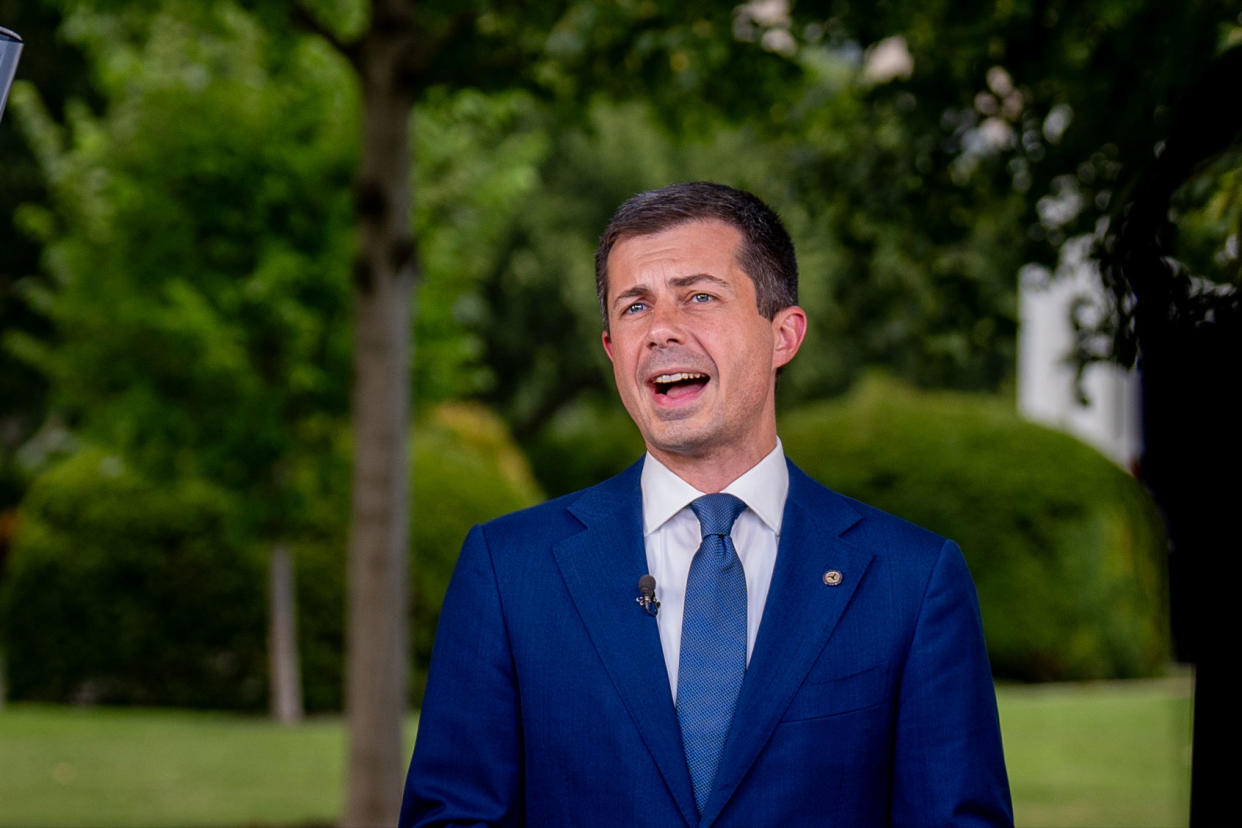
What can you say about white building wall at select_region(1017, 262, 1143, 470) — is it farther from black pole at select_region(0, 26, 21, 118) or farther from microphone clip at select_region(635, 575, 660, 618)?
black pole at select_region(0, 26, 21, 118)

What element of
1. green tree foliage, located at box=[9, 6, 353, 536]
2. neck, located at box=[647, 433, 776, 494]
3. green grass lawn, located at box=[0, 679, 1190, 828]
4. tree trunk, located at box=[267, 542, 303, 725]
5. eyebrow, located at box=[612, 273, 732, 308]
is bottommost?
green grass lawn, located at box=[0, 679, 1190, 828]

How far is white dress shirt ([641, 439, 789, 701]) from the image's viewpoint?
219 cm

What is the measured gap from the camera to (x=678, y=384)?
7.13 ft

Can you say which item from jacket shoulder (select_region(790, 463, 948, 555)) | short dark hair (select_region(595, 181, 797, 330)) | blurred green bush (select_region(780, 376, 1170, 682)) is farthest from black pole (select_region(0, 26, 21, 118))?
blurred green bush (select_region(780, 376, 1170, 682))

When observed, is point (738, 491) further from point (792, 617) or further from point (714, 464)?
point (792, 617)

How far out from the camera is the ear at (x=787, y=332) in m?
2.26

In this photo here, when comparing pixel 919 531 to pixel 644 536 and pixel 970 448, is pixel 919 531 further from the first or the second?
pixel 970 448

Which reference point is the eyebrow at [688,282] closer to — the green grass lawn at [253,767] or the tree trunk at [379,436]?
the tree trunk at [379,436]

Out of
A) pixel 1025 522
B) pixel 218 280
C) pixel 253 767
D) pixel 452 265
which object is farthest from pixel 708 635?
pixel 1025 522

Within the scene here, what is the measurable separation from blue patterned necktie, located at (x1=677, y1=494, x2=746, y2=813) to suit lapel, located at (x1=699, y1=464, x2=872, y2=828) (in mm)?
30

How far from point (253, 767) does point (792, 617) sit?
370 inches

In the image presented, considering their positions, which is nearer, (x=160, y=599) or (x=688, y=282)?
(x=688, y=282)

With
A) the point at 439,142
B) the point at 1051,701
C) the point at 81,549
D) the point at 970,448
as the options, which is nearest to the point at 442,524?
the point at 81,549

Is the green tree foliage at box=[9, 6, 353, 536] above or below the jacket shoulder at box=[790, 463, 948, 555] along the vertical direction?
above
